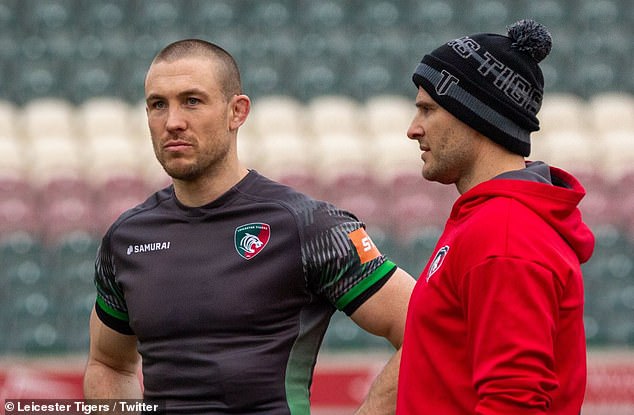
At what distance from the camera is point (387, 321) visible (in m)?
2.80

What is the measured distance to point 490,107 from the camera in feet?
7.54

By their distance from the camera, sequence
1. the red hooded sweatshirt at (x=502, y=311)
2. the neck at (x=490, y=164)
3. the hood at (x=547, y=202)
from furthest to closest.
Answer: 1. the neck at (x=490, y=164)
2. the hood at (x=547, y=202)
3. the red hooded sweatshirt at (x=502, y=311)

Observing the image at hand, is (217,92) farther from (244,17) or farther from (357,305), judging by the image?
(244,17)

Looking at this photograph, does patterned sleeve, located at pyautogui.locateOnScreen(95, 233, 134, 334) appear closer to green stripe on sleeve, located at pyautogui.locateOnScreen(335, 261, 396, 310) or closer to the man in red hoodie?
green stripe on sleeve, located at pyautogui.locateOnScreen(335, 261, 396, 310)

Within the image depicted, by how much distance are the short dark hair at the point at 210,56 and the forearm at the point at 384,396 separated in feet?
2.60

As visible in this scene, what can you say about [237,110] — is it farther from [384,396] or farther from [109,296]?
[384,396]

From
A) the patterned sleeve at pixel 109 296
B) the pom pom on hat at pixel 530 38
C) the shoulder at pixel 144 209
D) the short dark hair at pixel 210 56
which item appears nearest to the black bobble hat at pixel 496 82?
the pom pom on hat at pixel 530 38

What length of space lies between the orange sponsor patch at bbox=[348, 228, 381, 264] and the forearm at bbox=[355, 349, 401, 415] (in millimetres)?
247

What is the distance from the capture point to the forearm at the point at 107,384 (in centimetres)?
304

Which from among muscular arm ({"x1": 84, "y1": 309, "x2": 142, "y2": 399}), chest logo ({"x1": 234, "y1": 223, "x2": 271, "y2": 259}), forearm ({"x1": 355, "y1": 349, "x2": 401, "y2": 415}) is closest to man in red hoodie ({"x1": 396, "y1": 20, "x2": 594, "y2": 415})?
forearm ({"x1": 355, "y1": 349, "x2": 401, "y2": 415})

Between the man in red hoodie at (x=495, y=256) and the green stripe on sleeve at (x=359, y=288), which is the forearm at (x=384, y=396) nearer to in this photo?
the green stripe on sleeve at (x=359, y=288)

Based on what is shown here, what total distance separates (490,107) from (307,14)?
29.8 feet

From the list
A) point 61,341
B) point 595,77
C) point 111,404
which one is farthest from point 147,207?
point 595,77

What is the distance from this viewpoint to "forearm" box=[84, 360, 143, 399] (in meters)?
3.04
